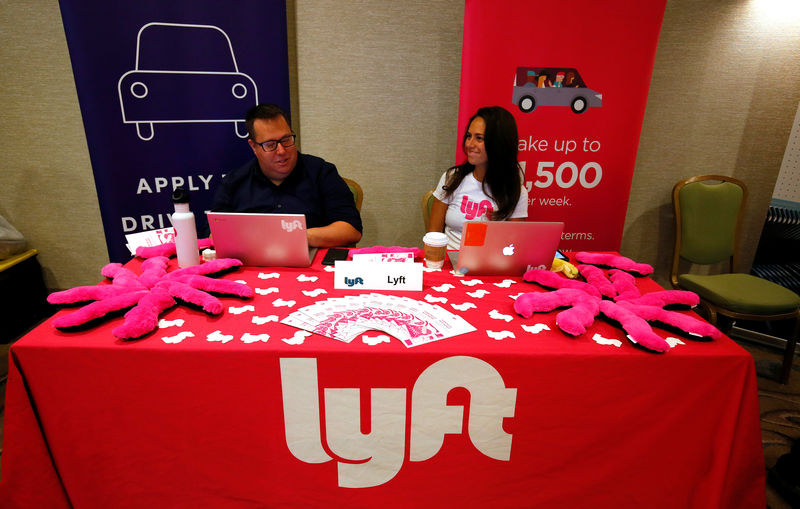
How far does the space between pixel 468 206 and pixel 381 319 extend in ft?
3.56

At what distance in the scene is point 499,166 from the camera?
201cm

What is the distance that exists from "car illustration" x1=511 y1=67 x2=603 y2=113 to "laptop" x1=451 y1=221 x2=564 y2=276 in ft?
4.18

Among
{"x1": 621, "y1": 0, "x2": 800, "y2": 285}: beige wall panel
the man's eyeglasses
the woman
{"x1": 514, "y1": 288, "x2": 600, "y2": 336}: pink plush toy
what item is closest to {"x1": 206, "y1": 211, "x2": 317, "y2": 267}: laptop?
the man's eyeglasses

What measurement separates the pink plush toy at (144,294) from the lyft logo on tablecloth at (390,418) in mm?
368

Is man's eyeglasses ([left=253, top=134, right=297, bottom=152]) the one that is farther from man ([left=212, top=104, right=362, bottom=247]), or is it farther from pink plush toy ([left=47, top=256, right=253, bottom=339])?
pink plush toy ([left=47, top=256, right=253, bottom=339])

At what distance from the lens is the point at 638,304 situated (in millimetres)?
1242

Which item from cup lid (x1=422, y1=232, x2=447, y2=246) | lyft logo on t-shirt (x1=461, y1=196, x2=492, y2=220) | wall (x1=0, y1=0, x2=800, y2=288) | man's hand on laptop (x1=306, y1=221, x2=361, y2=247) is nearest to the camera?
cup lid (x1=422, y1=232, x2=447, y2=246)

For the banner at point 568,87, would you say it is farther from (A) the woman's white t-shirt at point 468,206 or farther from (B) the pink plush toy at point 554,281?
(B) the pink plush toy at point 554,281

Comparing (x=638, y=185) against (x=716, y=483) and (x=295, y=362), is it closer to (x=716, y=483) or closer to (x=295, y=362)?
(x=716, y=483)

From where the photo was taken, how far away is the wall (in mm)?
2627

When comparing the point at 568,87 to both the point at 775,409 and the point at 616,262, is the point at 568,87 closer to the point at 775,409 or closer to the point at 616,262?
the point at 616,262

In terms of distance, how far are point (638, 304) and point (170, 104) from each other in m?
2.37

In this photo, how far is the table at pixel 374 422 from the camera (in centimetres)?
105

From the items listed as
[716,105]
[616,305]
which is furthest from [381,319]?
[716,105]
